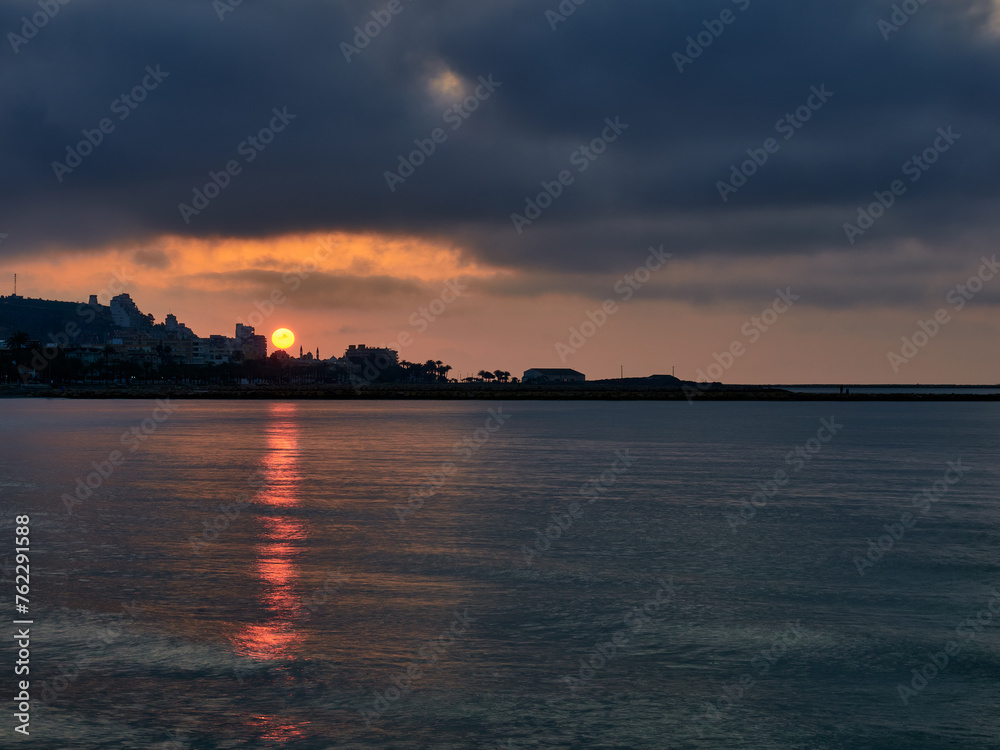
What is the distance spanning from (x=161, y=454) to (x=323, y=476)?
57.2ft

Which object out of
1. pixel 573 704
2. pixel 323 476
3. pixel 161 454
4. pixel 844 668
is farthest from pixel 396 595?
pixel 161 454

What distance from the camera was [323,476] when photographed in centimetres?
3841

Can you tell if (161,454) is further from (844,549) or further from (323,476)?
(844,549)

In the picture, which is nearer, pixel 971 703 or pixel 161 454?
pixel 971 703

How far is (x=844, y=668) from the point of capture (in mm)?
11984

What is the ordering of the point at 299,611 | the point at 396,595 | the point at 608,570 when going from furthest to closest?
the point at 608,570 < the point at 396,595 < the point at 299,611

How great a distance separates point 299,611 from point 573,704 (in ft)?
19.6

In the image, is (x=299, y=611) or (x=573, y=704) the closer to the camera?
(x=573, y=704)

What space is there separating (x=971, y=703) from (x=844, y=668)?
1654mm

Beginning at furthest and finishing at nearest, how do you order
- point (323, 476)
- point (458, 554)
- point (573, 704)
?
point (323, 476)
point (458, 554)
point (573, 704)

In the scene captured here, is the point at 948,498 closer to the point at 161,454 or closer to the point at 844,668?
the point at 844,668

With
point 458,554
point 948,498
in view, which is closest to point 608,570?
point 458,554

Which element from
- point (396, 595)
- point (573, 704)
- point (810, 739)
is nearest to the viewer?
point (810, 739)

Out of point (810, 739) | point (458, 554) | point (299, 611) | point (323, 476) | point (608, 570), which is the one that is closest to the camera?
point (810, 739)
